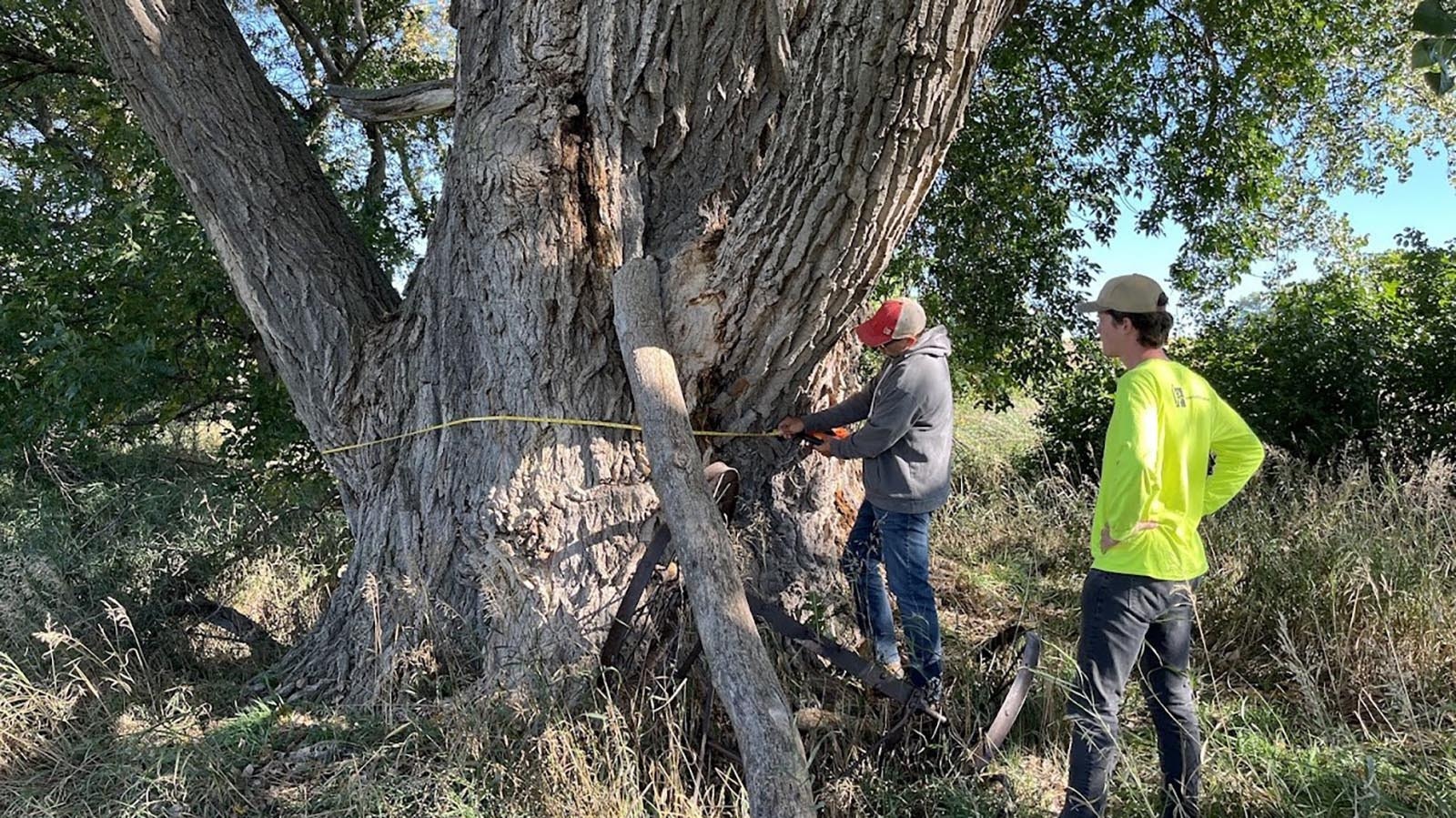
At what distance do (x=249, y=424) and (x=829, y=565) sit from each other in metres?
4.12

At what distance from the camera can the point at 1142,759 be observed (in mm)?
3398

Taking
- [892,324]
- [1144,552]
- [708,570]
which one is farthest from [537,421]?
[1144,552]

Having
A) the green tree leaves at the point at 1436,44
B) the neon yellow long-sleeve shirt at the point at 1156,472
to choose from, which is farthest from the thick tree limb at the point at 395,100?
the green tree leaves at the point at 1436,44

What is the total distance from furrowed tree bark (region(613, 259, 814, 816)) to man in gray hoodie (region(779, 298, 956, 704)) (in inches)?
34.7

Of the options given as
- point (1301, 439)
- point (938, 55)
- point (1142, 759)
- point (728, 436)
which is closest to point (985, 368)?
point (1301, 439)

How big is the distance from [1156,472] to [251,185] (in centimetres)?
379

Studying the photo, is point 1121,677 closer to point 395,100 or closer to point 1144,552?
point 1144,552

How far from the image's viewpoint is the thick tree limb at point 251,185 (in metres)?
4.03

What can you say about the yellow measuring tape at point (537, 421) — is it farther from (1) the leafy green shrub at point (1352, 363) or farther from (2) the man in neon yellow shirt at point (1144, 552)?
(1) the leafy green shrub at point (1352, 363)

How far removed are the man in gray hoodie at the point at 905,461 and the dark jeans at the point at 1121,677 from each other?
3.04 feet

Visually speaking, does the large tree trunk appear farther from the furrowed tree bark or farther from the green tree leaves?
the green tree leaves

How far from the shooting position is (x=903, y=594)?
3852 millimetres

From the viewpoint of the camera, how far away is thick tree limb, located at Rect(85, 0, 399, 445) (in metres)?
4.03

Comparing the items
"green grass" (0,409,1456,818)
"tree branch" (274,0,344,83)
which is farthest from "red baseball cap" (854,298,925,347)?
"tree branch" (274,0,344,83)
